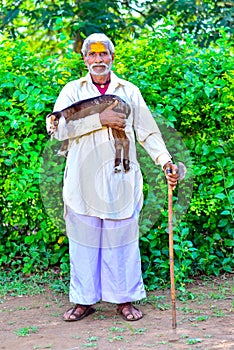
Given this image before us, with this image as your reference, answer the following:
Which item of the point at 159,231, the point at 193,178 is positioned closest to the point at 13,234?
the point at 159,231

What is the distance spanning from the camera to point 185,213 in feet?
17.0

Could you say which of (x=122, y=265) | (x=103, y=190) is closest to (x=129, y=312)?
(x=122, y=265)

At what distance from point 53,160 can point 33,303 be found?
1.16m

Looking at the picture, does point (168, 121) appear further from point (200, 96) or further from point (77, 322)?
point (77, 322)

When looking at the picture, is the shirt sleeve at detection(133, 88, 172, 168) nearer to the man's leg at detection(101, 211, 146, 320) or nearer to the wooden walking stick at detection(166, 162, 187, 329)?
the wooden walking stick at detection(166, 162, 187, 329)

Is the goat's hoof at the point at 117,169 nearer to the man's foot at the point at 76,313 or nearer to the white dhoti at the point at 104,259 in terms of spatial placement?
the white dhoti at the point at 104,259

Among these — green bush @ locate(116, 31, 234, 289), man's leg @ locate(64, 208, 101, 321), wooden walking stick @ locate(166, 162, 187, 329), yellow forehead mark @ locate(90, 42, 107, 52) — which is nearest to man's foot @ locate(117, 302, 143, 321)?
Result: man's leg @ locate(64, 208, 101, 321)

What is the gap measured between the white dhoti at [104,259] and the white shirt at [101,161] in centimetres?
10

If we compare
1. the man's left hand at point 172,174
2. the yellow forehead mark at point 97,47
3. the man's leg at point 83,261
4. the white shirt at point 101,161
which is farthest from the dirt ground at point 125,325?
the yellow forehead mark at point 97,47

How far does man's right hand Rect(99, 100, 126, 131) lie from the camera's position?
406cm

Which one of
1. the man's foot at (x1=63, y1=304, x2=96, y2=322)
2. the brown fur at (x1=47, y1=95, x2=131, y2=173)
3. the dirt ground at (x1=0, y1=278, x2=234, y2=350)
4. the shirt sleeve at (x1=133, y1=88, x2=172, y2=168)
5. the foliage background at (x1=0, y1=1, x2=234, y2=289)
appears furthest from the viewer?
the foliage background at (x1=0, y1=1, x2=234, y2=289)

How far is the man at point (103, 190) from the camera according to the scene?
161 inches

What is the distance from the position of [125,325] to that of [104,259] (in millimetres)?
468

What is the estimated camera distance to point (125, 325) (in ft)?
13.8
